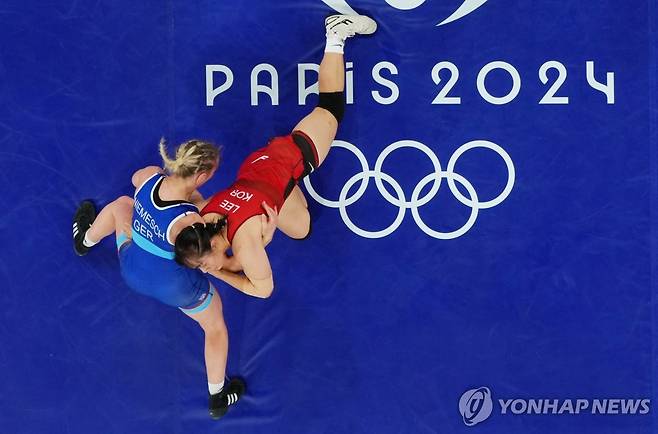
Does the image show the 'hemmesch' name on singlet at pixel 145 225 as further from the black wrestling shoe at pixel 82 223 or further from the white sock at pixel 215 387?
the white sock at pixel 215 387

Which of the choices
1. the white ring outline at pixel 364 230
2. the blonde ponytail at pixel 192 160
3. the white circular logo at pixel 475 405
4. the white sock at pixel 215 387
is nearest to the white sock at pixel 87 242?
the blonde ponytail at pixel 192 160

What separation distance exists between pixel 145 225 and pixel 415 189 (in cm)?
183

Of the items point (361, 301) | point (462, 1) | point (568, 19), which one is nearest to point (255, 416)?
point (361, 301)

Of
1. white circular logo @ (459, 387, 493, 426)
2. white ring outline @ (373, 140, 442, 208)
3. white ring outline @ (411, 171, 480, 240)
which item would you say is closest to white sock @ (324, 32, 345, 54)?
white ring outline @ (373, 140, 442, 208)

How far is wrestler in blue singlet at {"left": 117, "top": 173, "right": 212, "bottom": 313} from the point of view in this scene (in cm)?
321

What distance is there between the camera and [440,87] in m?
4.00

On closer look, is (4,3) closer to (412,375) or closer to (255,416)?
(255,416)

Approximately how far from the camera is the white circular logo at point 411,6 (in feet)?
13.1

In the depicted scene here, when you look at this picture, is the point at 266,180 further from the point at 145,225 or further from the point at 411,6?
the point at 411,6

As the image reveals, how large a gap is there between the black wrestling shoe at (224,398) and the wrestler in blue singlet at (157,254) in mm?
765

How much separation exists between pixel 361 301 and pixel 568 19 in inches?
95.7

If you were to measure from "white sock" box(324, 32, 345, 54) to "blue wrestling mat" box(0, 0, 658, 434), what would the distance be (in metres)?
0.17

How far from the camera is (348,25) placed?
3902mm


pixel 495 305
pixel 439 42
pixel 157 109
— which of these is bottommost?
pixel 495 305
